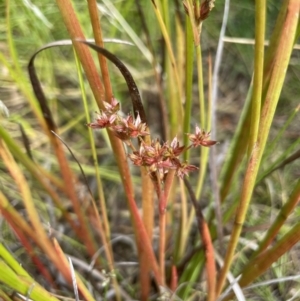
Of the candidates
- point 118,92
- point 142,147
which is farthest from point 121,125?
point 118,92

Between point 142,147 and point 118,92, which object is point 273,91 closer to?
point 142,147

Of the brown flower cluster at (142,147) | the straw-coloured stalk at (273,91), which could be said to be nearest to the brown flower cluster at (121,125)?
the brown flower cluster at (142,147)

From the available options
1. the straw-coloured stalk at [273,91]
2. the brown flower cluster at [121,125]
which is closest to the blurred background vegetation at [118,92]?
the straw-coloured stalk at [273,91]

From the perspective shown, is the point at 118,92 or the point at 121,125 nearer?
the point at 121,125

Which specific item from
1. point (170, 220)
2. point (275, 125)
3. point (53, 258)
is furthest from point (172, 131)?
point (275, 125)

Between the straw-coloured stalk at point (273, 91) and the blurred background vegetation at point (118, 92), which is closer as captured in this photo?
the straw-coloured stalk at point (273, 91)

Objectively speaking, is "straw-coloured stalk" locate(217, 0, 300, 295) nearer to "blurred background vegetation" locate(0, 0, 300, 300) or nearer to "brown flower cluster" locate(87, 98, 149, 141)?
"brown flower cluster" locate(87, 98, 149, 141)

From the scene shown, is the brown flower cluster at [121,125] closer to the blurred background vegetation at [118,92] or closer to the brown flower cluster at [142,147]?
the brown flower cluster at [142,147]

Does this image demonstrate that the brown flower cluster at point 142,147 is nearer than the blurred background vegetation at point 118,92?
Yes

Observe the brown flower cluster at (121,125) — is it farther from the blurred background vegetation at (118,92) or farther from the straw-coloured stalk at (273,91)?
the blurred background vegetation at (118,92)

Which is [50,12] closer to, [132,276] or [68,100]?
[68,100]

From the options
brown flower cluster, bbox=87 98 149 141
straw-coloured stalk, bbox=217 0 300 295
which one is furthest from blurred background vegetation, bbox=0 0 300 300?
brown flower cluster, bbox=87 98 149 141
